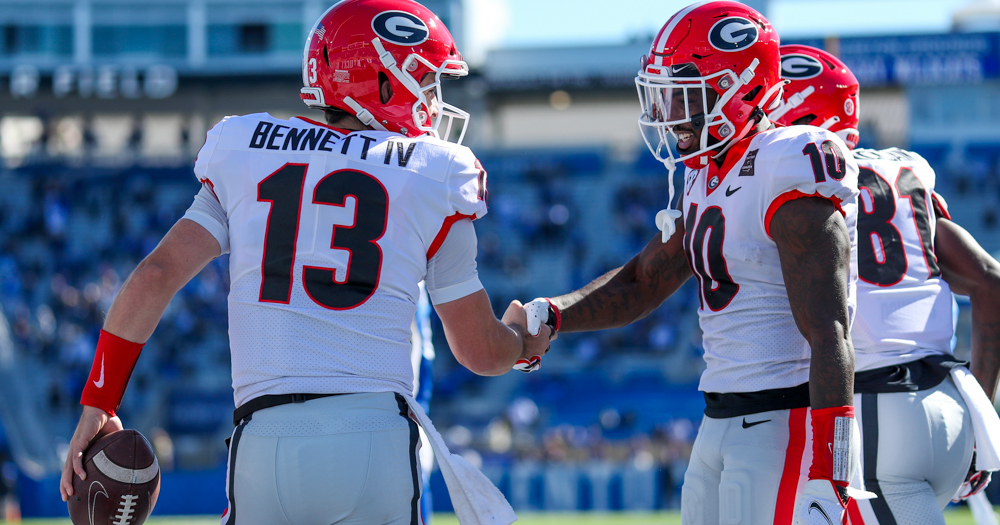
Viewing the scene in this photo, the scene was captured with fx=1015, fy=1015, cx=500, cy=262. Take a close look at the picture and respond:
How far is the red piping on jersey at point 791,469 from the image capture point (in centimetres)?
279

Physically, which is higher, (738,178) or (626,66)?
(738,178)

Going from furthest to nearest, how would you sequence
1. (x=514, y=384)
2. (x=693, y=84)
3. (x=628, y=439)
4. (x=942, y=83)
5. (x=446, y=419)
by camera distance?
1. (x=942, y=83)
2. (x=514, y=384)
3. (x=446, y=419)
4. (x=628, y=439)
5. (x=693, y=84)

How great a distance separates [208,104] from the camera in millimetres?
27000

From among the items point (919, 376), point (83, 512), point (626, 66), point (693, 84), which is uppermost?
point (693, 84)

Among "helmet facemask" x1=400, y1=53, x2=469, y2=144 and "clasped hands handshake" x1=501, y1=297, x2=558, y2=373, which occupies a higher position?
"helmet facemask" x1=400, y1=53, x2=469, y2=144

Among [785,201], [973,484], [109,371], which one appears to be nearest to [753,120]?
[785,201]

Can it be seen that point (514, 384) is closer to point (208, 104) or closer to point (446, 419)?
point (446, 419)

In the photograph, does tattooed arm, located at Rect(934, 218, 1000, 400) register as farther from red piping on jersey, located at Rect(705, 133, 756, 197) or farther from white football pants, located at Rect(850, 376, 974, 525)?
red piping on jersey, located at Rect(705, 133, 756, 197)

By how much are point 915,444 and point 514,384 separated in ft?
50.1

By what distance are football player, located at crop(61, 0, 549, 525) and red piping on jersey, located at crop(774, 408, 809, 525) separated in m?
0.76

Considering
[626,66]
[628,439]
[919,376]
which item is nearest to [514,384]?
[628,439]

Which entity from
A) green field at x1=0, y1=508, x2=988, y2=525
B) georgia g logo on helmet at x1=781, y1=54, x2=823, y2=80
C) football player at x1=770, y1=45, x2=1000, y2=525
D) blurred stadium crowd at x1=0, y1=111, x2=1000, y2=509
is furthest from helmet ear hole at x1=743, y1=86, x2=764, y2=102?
blurred stadium crowd at x1=0, y1=111, x2=1000, y2=509

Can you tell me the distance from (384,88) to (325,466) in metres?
1.10

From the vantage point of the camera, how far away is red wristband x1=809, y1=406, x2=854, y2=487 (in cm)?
258
